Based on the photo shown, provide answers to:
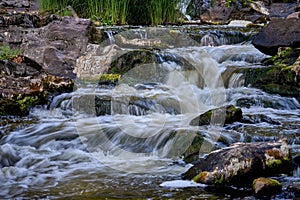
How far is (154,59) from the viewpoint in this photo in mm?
8242

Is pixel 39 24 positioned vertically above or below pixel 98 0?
below

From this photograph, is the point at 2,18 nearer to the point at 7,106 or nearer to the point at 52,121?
the point at 7,106

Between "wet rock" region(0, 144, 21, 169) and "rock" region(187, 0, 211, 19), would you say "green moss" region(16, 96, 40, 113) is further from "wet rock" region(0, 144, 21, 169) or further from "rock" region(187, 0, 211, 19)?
"rock" region(187, 0, 211, 19)

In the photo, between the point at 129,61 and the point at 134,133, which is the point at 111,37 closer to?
the point at 129,61

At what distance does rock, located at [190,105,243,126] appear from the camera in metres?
5.55

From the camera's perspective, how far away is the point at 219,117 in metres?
5.62

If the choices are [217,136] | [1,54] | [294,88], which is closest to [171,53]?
[294,88]

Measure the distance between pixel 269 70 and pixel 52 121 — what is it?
4.09 meters

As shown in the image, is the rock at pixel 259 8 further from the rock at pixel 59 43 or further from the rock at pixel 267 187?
the rock at pixel 267 187

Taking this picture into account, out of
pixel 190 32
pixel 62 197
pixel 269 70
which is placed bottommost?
pixel 62 197

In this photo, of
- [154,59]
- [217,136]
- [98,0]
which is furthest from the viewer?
[98,0]

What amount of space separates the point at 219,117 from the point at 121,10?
23.0 feet

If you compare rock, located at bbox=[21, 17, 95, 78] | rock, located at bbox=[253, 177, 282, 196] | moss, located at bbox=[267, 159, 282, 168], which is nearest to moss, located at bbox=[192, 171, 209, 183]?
rock, located at bbox=[253, 177, 282, 196]

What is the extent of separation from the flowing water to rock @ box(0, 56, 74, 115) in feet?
0.59
